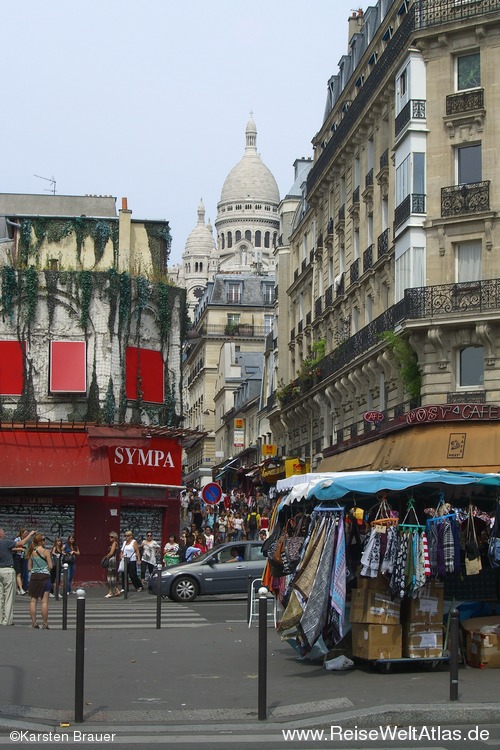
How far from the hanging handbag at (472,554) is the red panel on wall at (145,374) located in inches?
915

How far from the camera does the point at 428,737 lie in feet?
34.7

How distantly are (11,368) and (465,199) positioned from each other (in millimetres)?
13916

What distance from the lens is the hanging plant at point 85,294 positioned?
3672 centimetres

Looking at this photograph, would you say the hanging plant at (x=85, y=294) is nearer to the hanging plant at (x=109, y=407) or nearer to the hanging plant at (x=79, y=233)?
the hanging plant at (x=79, y=233)

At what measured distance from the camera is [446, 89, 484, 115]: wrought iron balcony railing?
33312mm

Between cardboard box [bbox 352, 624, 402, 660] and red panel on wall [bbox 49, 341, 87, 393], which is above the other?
red panel on wall [bbox 49, 341, 87, 393]

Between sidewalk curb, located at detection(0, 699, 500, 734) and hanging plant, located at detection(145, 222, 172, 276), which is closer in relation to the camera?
sidewalk curb, located at detection(0, 699, 500, 734)

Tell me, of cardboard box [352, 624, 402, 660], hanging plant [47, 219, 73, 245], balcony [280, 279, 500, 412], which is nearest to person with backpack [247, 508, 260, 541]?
balcony [280, 279, 500, 412]

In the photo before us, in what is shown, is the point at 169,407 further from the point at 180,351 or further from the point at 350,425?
the point at 350,425

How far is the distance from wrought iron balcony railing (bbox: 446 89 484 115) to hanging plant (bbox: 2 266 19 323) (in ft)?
44.4

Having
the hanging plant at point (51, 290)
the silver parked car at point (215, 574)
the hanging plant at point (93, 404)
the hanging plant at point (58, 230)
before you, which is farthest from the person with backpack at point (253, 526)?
the silver parked car at point (215, 574)

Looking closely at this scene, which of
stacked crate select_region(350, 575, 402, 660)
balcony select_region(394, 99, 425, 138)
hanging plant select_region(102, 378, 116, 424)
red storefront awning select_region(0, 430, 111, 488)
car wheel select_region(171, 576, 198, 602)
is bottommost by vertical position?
car wheel select_region(171, 576, 198, 602)

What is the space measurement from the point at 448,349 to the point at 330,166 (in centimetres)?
1602

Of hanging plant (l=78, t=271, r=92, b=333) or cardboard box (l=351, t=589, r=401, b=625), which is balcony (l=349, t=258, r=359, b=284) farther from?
cardboard box (l=351, t=589, r=401, b=625)
